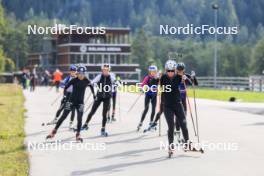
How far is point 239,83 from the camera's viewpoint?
56312mm

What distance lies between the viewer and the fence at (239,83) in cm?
5041

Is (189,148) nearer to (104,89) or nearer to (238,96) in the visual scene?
(104,89)

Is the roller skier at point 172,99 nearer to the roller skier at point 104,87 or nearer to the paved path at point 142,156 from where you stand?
the paved path at point 142,156

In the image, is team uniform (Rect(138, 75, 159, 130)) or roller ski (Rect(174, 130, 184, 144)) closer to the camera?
roller ski (Rect(174, 130, 184, 144))

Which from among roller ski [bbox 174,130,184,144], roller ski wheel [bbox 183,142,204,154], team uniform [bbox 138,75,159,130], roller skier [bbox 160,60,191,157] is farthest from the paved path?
team uniform [bbox 138,75,159,130]

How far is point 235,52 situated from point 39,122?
106106 millimetres

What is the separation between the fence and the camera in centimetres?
5041

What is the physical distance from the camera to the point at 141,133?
16422 mm

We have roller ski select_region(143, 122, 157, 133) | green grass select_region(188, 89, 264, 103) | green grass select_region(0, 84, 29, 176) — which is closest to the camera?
green grass select_region(0, 84, 29, 176)

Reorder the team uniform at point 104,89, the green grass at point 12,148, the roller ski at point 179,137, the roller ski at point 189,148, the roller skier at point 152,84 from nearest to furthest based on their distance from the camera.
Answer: the green grass at point 12,148 < the roller ski at point 189,148 < the roller ski at point 179,137 < the team uniform at point 104,89 < the roller skier at point 152,84

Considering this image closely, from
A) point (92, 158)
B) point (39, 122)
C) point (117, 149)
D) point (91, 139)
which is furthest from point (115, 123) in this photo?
point (92, 158)

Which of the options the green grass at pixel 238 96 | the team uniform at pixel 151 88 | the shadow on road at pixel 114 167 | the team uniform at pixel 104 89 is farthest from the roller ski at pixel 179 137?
the green grass at pixel 238 96

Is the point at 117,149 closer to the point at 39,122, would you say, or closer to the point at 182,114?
the point at 182,114

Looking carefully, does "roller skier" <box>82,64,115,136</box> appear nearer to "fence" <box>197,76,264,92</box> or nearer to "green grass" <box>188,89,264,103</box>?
"green grass" <box>188,89,264,103</box>
